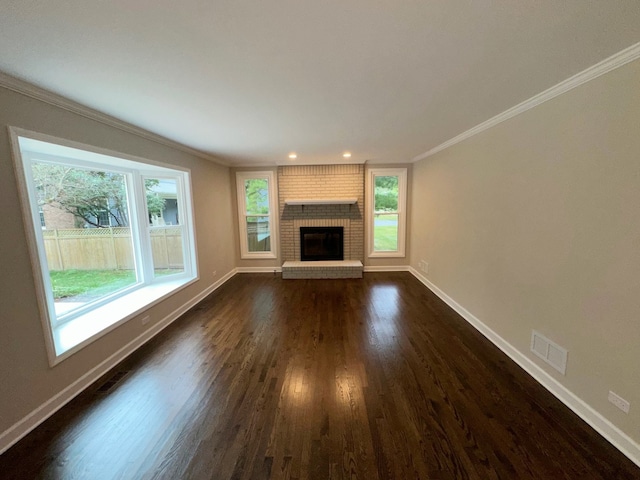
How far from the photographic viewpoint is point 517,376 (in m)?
2.20

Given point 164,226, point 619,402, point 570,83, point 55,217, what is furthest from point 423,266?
point 55,217

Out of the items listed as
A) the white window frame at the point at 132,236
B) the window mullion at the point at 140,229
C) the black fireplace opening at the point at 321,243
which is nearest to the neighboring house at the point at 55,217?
the white window frame at the point at 132,236

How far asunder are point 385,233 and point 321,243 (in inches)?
56.9

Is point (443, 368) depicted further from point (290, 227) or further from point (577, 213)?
point (290, 227)

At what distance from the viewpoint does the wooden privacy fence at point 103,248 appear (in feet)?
8.45

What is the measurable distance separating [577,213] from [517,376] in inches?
56.3

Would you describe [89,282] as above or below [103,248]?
below

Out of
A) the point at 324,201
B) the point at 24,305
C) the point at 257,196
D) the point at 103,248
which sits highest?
the point at 257,196

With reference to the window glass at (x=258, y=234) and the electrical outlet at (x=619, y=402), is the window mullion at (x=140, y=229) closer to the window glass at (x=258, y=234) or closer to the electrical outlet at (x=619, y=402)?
the window glass at (x=258, y=234)

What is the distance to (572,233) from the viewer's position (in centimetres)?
185

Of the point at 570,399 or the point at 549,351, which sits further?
the point at 549,351

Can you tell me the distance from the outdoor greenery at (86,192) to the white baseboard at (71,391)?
4.60 feet

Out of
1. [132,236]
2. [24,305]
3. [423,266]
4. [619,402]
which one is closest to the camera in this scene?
[619,402]

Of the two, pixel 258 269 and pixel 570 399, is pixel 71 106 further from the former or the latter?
pixel 570 399
